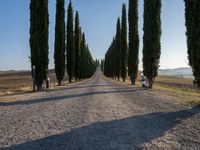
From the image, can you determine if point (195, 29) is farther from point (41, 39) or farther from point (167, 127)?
point (41, 39)

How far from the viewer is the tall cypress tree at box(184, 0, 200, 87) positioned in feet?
46.7

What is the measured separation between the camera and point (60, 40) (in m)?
39.8

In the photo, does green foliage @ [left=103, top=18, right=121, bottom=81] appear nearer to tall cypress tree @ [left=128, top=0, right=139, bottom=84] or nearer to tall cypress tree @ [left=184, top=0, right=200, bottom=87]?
tall cypress tree @ [left=128, top=0, right=139, bottom=84]

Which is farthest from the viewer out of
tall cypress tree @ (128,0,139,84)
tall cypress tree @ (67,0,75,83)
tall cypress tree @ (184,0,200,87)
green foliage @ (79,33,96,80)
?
green foliage @ (79,33,96,80)

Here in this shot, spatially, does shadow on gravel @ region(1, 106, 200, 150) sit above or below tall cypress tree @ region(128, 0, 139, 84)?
below

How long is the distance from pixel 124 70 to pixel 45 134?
4538 centimetres

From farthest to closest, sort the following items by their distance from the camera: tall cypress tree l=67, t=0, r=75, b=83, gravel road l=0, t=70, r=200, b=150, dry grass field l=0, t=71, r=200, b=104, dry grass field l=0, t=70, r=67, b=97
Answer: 1. tall cypress tree l=67, t=0, r=75, b=83
2. dry grass field l=0, t=70, r=67, b=97
3. dry grass field l=0, t=71, r=200, b=104
4. gravel road l=0, t=70, r=200, b=150

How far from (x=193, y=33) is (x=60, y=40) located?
27.1 metres

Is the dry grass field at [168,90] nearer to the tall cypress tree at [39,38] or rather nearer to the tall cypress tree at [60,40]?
the tall cypress tree at [39,38]

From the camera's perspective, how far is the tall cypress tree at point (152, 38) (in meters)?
27.9

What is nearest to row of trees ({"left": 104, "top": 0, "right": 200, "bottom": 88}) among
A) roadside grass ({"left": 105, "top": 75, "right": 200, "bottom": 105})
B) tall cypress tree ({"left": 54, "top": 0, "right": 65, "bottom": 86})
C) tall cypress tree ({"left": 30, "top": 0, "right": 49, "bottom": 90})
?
roadside grass ({"left": 105, "top": 75, "right": 200, "bottom": 105})

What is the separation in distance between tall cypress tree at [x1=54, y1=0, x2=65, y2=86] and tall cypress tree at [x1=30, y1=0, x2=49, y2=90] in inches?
502

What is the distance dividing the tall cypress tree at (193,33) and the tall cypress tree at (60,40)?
26.0 metres

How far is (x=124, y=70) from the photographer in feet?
172
